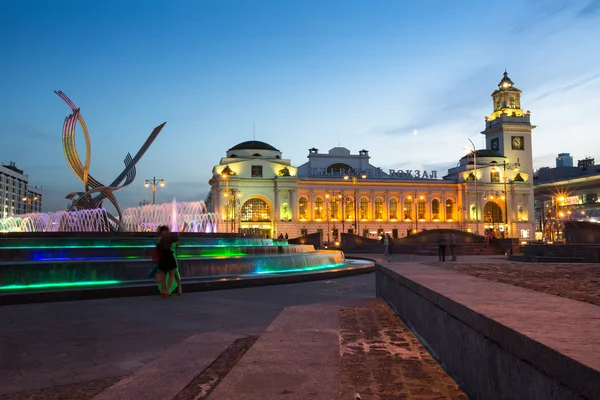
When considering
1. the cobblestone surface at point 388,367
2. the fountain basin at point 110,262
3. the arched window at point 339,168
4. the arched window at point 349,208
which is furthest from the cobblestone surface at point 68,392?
the arched window at point 339,168

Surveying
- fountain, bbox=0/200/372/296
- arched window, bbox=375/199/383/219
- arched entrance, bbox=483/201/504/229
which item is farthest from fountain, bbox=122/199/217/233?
arched entrance, bbox=483/201/504/229

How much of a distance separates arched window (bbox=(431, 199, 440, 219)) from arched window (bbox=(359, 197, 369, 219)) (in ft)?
34.9

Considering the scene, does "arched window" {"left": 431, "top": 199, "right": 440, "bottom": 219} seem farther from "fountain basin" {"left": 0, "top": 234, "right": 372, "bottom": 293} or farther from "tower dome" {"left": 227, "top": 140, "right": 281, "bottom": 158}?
"fountain basin" {"left": 0, "top": 234, "right": 372, "bottom": 293}

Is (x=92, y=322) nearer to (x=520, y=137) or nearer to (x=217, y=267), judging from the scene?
(x=217, y=267)

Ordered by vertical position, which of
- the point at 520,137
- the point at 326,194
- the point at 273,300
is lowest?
the point at 273,300

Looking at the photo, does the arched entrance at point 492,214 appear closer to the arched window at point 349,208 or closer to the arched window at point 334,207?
the arched window at point 349,208

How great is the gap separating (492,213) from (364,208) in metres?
20.9

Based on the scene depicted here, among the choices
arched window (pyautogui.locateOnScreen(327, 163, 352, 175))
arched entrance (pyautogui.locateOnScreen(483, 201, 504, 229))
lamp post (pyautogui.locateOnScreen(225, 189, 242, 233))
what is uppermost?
arched window (pyautogui.locateOnScreen(327, 163, 352, 175))

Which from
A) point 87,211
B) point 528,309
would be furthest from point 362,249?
point 528,309

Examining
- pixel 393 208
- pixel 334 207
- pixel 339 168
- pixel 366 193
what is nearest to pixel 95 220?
pixel 334 207

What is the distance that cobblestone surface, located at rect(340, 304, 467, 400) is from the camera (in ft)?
10.4

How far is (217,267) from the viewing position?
12.0 metres

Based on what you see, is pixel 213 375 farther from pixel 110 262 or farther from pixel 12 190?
pixel 12 190

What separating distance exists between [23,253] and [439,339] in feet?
31.8
